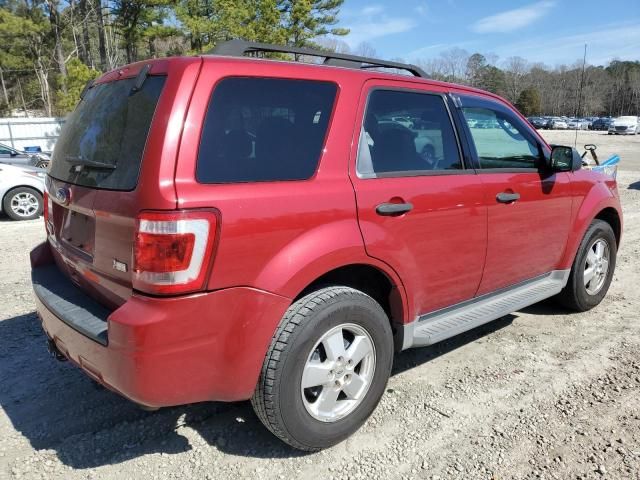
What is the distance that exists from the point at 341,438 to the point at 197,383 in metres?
0.92

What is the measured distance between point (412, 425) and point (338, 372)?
65cm

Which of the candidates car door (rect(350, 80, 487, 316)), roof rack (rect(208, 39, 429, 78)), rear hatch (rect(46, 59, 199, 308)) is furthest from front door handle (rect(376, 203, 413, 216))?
rear hatch (rect(46, 59, 199, 308))

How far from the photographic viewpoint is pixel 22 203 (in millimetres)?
9148

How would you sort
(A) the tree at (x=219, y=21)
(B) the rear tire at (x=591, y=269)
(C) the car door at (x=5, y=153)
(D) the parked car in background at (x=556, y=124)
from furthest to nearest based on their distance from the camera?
(D) the parked car in background at (x=556, y=124) → (A) the tree at (x=219, y=21) → (C) the car door at (x=5, y=153) → (B) the rear tire at (x=591, y=269)

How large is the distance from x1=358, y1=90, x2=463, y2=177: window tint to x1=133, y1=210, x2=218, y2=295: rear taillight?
0.99 m

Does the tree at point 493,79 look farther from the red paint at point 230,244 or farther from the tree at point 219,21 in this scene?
the red paint at point 230,244

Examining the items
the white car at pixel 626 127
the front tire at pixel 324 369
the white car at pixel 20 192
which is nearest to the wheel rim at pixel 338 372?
the front tire at pixel 324 369

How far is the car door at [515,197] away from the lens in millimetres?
3477

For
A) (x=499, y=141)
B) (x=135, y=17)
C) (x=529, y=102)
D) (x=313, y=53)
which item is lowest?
(x=499, y=141)

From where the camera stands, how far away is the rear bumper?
6.97 ft

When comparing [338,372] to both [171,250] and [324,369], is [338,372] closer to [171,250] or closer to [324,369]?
[324,369]

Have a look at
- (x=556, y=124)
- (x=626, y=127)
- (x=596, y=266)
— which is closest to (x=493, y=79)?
(x=556, y=124)

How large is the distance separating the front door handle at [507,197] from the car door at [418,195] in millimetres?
186

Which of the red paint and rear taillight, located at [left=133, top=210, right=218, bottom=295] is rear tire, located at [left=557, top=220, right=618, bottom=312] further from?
rear taillight, located at [left=133, top=210, right=218, bottom=295]
